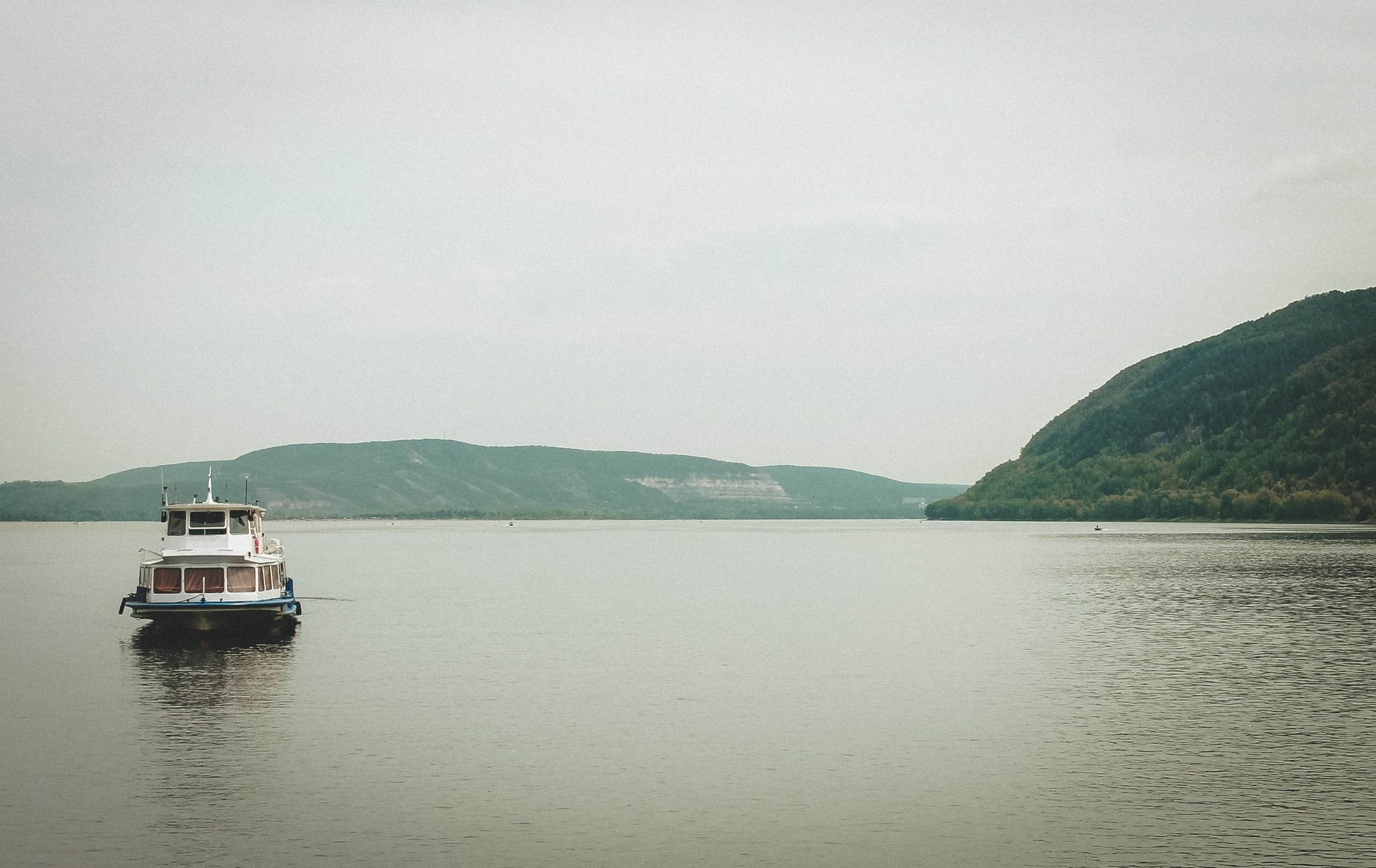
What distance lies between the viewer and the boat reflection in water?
3153cm

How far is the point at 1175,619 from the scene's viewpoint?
84.8 meters

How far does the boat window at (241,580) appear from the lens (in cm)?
7544

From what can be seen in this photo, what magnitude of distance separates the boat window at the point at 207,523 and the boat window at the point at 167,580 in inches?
93.3

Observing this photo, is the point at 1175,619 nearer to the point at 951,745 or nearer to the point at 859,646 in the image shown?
the point at 859,646

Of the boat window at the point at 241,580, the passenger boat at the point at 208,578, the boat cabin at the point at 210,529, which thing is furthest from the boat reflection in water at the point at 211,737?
the boat cabin at the point at 210,529

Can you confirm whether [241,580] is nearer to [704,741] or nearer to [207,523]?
[207,523]

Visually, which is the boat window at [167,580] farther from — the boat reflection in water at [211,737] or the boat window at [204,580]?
the boat reflection in water at [211,737]

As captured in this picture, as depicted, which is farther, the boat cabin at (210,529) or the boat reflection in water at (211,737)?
the boat cabin at (210,529)

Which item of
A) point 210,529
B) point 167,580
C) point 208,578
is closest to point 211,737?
point 208,578

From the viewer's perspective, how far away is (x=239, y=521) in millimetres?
77375

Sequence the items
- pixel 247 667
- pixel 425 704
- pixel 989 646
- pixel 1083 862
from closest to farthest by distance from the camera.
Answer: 1. pixel 1083 862
2. pixel 425 704
3. pixel 247 667
4. pixel 989 646

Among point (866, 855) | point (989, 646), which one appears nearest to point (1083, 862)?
point (866, 855)

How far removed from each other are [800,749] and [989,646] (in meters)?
33.4

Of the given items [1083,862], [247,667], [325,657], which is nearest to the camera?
[1083,862]
